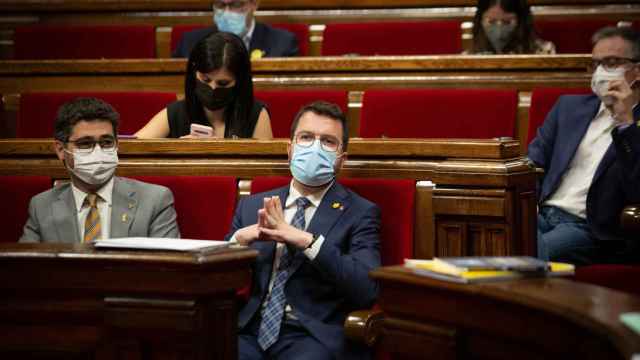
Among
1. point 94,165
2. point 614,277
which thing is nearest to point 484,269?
point 614,277

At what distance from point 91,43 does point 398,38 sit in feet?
2.34

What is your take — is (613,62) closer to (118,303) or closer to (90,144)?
(90,144)

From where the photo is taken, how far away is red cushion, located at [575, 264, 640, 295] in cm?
133

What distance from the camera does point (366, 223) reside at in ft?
4.14

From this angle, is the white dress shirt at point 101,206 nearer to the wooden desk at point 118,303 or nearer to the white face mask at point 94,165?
the white face mask at point 94,165

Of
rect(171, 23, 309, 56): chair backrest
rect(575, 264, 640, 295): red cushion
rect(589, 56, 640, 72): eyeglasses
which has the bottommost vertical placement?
rect(575, 264, 640, 295): red cushion

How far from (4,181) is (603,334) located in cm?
95

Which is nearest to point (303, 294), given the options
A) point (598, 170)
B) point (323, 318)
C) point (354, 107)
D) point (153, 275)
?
point (323, 318)

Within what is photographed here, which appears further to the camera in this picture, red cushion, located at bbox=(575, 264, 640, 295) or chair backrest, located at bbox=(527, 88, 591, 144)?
chair backrest, located at bbox=(527, 88, 591, 144)

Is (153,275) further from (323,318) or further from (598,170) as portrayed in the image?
(598,170)

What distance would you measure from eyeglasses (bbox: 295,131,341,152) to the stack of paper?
0.37 metres

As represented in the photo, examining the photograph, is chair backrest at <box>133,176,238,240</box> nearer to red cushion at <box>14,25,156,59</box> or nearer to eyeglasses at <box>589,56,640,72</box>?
eyeglasses at <box>589,56,640,72</box>

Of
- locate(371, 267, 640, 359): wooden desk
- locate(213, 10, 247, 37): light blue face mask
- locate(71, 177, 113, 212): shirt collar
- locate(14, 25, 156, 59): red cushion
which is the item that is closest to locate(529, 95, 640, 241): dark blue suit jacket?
locate(371, 267, 640, 359): wooden desk

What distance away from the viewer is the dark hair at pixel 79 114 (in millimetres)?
1323
